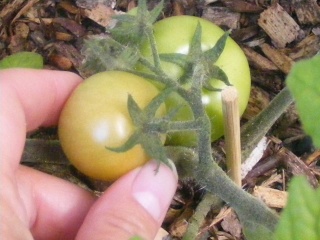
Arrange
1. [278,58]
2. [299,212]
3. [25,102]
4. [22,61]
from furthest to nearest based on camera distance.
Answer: [278,58]
[22,61]
[25,102]
[299,212]

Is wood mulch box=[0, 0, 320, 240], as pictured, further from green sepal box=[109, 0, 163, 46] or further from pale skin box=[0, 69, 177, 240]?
green sepal box=[109, 0, 163, 46]

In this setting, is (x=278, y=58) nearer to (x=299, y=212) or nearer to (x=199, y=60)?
(x=199, y=60)

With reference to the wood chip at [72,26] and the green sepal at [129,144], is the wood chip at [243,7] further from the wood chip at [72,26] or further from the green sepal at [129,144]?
the green sepal at [129,144]

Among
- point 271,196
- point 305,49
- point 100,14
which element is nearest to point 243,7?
point 305,49

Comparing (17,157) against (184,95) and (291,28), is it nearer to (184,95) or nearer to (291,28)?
(184,95)

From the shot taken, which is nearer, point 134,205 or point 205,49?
point 134,205
